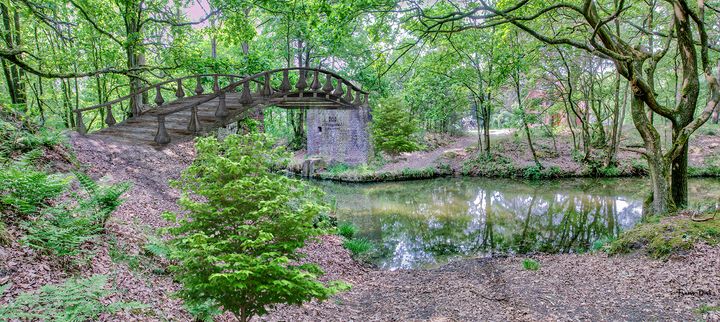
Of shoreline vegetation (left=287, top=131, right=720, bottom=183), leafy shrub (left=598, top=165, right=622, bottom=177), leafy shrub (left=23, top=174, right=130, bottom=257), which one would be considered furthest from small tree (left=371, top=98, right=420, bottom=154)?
leafy shrub (left=23, top=174, right=130, bottom=257)

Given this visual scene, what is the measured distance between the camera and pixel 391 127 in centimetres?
2473

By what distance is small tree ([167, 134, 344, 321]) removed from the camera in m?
3.66

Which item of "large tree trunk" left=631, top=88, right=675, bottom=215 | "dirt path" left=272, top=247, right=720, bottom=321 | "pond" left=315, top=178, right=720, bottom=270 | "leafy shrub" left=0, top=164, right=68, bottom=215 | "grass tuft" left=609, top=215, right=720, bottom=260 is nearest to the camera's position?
"leafy shrub" left=0, top=164, right=68, bottom=215

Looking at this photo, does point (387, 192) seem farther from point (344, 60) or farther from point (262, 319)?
point (262, 319)

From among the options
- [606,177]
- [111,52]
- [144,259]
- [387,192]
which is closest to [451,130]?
[606,177]

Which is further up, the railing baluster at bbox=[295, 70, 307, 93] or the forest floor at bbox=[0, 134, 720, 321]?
the railing baluster at bbox=[295, 70, 307, 93]

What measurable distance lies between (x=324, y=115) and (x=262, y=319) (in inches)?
791

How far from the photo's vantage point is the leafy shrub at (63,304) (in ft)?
10.3

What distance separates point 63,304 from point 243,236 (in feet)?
5.19

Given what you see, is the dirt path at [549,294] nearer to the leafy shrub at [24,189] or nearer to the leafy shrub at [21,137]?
the leafy shrub at [24,189]

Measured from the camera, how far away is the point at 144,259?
5.52 metres

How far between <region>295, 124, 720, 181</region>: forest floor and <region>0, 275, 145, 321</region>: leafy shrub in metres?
19.0

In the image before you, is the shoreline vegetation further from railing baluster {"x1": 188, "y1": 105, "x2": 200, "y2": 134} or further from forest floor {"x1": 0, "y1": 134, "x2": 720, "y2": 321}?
forest floor {"x1": 0, "y1": 134, "x2": 720, "y2": 321}

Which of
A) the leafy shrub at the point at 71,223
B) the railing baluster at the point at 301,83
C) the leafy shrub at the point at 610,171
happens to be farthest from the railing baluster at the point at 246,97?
the leafy shrub at the point at 610,171
